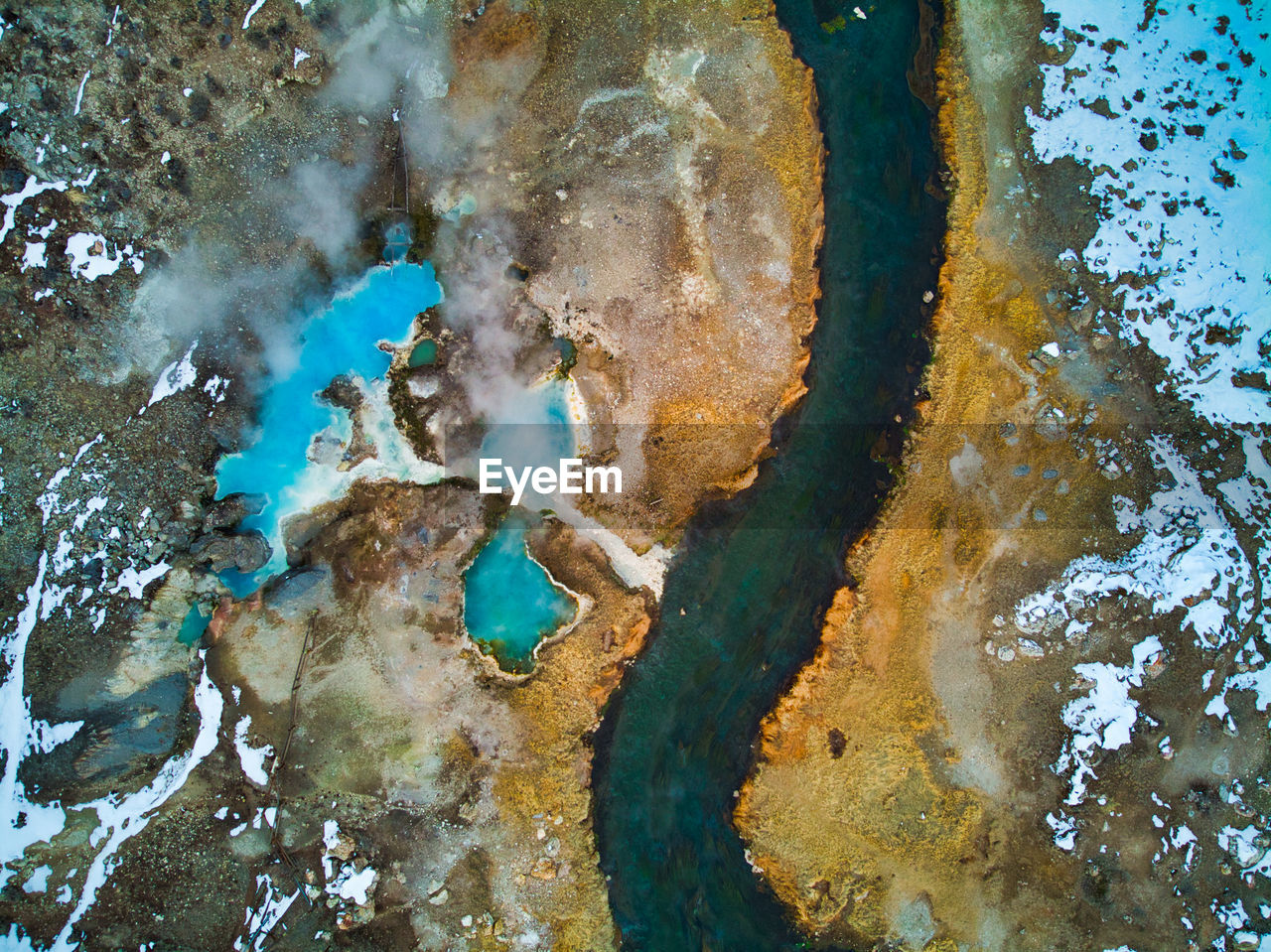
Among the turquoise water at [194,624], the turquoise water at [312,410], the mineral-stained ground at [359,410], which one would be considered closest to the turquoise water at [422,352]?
the mineral-stained ground at [359,410]

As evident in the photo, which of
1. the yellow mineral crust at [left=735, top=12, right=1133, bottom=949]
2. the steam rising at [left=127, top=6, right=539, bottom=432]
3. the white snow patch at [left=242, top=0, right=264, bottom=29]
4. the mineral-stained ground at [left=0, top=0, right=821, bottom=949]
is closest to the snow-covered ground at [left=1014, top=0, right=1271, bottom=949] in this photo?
the yellow mineral crust at [left=735, top=12, right=1133, bottom=949]

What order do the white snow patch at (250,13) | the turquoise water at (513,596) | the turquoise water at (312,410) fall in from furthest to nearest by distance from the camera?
the turquoise water at (513,596)
the turquoise water at (312,410)
the white snow patch at (250,13)

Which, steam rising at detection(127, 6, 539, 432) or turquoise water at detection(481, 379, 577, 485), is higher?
steam rising at detection(127, 6, 539, 432)

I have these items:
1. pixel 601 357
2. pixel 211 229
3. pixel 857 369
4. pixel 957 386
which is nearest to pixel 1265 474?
pixel 957 386

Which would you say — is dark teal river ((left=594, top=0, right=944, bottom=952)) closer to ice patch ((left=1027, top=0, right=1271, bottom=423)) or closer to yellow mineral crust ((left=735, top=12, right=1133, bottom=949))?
yellow mineral crust ((left=735, top=12, right=1133, bottom=949))

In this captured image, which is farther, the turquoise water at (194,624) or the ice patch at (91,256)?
the turquoise water at (194,624)

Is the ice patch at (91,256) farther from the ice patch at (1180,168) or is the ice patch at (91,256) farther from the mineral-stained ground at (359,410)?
the ice patch at (1180,168)

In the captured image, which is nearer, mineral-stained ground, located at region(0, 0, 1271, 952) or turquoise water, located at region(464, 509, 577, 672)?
mineral-stained ground, located at region(0, 0, 1271, 952)
